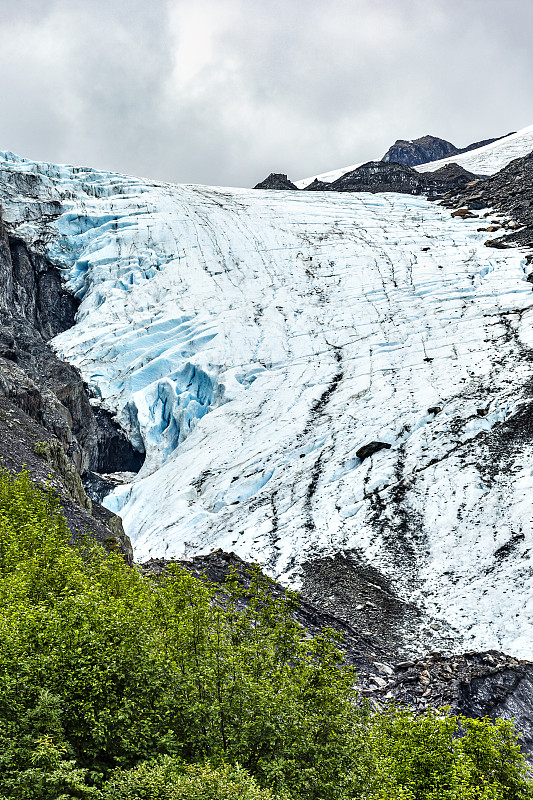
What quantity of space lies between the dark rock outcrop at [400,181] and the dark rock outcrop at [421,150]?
60184mm

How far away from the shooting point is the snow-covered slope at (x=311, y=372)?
91.1ft

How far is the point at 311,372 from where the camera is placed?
144ft

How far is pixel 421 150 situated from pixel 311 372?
5209 inches

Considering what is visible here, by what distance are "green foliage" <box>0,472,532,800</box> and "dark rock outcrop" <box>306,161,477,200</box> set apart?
78.2 meters

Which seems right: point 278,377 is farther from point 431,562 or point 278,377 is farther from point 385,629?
point 385,629

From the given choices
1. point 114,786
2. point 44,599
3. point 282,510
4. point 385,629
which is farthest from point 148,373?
point 114,786

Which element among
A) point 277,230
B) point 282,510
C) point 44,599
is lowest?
point 282,510

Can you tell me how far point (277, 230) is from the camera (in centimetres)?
6450

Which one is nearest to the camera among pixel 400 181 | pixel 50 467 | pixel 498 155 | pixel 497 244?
pixel 50 467

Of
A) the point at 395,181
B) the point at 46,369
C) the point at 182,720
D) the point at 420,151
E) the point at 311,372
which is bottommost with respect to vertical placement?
the point at 311,372

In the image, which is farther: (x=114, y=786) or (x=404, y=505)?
(x=404, y=505)

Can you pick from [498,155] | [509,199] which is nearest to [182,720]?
[509,199]

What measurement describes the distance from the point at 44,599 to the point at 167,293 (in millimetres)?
47728

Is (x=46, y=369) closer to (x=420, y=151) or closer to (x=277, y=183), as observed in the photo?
(x=277, y=183)
